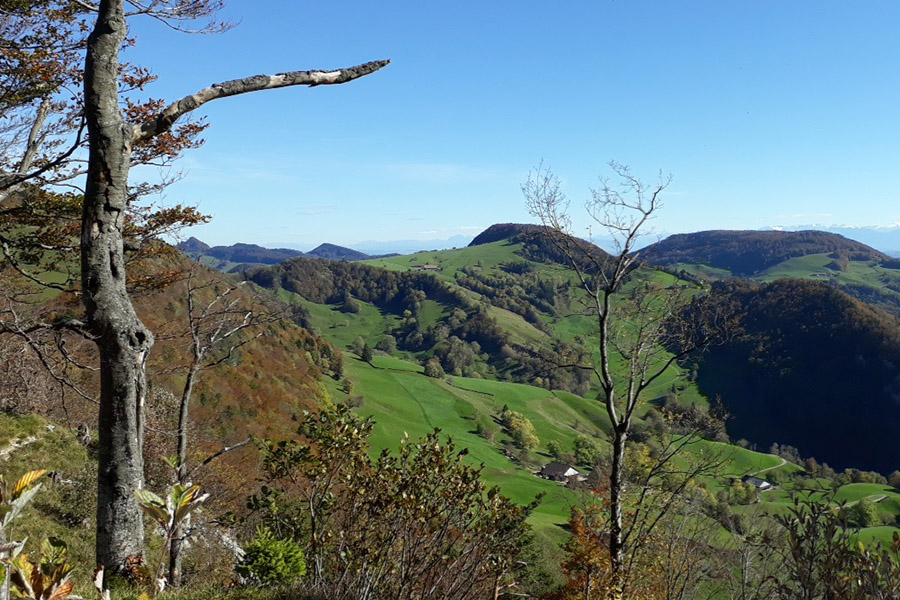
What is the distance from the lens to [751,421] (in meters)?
143

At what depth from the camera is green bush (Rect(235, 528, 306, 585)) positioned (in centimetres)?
777

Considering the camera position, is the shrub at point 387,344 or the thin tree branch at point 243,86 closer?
the thin tree branch at point 243,86

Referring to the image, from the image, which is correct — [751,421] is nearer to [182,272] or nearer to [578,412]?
[578,412]

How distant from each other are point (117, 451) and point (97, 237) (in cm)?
175

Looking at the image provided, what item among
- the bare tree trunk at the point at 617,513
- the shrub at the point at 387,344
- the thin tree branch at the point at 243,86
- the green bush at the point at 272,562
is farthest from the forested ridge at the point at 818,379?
the thin tree branch at the point at 243,86

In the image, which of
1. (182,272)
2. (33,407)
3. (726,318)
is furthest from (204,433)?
(726,318)

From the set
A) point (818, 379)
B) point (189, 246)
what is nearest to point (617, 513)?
point (189, 246)

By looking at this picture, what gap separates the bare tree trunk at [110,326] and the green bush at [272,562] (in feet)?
12.8

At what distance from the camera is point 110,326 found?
165 inches

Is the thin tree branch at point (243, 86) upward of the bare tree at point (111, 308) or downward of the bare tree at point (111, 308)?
upward

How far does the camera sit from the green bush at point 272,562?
777cm

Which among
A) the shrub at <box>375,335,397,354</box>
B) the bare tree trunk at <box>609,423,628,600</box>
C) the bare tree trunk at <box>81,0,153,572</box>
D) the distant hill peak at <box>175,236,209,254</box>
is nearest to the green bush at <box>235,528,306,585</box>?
the bare tree trunk at <box>81,0,153,572</box>

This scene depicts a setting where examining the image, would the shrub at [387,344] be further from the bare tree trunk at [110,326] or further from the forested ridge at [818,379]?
the bare tree trunk at [110,326]

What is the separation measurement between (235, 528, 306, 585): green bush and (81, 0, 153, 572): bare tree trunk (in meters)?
A: 3.90
